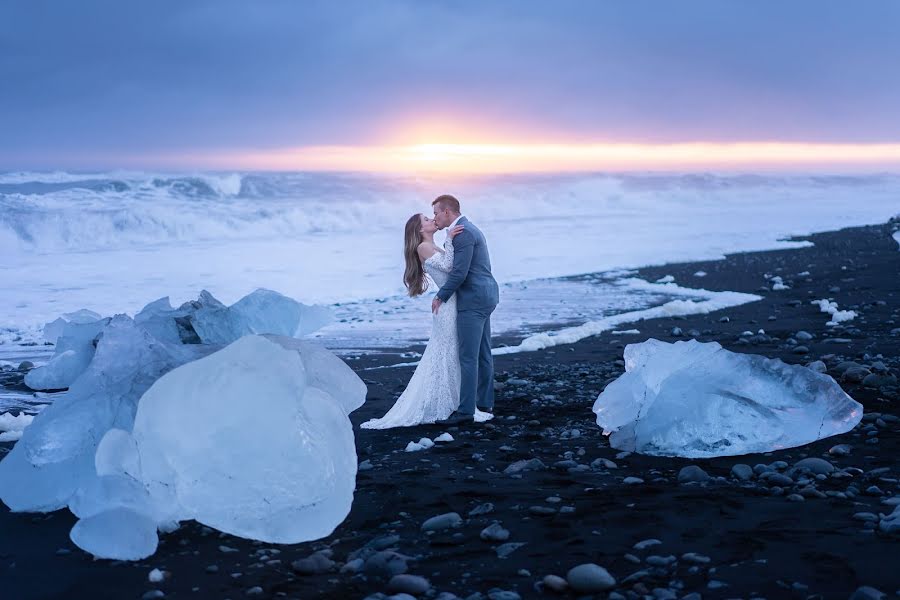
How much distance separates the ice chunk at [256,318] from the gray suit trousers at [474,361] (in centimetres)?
272

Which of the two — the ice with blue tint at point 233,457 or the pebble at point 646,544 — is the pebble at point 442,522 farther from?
the pebble at point 646,544

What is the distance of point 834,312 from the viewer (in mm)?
11758

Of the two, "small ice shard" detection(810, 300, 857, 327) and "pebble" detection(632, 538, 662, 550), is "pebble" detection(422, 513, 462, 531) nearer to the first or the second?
"pebble" detection(632, 538, 662, 550)

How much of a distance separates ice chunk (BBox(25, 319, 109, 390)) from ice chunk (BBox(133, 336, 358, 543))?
490cm

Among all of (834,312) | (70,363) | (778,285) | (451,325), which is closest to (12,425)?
(70,363)

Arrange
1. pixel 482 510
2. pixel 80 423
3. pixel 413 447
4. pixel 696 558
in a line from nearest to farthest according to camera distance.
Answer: pixel 696 558
pixel 482 510
pixel 80 423
pixel 413 447

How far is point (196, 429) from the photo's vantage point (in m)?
4.62

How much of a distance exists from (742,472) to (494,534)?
167 centimetres

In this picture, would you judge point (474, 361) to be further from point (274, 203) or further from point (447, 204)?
point (274, 203)

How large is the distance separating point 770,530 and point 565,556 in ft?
3.26

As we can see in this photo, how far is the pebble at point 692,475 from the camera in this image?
5.23 metres

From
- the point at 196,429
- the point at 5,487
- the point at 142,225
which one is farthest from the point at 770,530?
the point at 142,225

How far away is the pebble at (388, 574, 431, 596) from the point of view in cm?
386

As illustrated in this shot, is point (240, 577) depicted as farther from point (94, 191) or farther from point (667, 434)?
point (94, 191)
